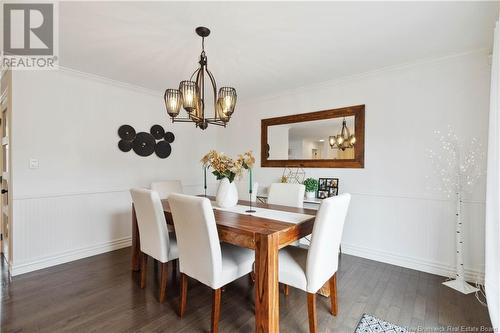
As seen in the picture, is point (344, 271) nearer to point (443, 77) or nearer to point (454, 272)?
point (454, 272)

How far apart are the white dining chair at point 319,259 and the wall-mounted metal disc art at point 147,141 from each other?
2.77 m

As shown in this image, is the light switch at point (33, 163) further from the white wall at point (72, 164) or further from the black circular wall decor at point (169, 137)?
the black circular wall decor at point (169, 137)

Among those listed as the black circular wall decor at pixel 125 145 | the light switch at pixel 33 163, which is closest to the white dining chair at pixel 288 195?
the black circular wall decor at pixel 125 145

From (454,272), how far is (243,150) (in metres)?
3.24

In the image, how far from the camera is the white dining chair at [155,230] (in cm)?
204

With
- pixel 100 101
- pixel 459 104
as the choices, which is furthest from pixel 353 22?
pixel 100 101

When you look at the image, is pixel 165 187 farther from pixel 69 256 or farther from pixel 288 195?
pixel 288 195

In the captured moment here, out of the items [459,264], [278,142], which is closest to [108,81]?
[278,142]

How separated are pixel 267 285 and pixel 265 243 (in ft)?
0.86

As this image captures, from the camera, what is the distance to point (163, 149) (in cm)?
392

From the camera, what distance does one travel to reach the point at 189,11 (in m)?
1.84

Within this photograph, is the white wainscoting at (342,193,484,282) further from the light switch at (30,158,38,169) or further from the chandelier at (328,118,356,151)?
the light switch at (30,158,38,169)

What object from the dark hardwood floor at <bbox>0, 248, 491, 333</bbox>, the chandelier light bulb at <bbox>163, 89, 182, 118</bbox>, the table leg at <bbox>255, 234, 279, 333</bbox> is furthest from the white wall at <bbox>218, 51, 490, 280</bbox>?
the chandelier light bulb at <bbox>163, 89, 182, 118</bbox>

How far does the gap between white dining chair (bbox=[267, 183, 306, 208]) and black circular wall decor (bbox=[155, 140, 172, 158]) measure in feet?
Answer: 6.57
